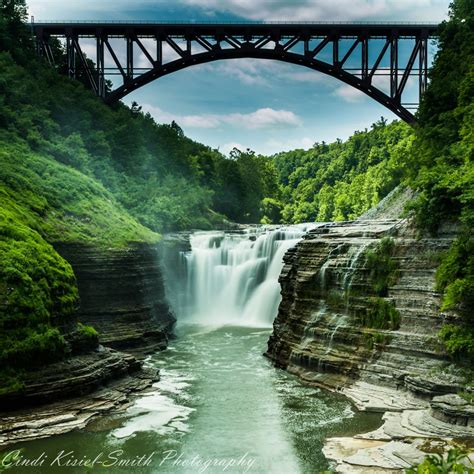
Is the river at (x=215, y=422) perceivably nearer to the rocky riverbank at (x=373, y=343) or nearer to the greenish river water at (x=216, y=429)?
the greenish river water at (x=216, y=429)

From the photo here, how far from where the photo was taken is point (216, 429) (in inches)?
658

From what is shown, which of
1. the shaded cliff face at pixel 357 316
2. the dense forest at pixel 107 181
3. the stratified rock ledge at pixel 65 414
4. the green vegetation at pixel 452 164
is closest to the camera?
the stratified rock ledge at pixel 65 414

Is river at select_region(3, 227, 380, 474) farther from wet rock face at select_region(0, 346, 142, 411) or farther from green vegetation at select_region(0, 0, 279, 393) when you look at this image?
green vegetation at select_region(0, 0, 279, 393)

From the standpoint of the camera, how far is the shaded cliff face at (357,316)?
1897 centimetres

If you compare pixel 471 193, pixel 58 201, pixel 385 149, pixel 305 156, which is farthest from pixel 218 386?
pixel 305 156

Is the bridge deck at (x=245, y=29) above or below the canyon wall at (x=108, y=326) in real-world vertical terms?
above

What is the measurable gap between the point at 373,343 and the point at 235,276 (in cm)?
1838

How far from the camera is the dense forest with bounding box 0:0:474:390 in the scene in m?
18.3

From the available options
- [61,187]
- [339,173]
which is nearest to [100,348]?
[61,187]

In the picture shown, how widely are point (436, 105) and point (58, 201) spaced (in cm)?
1663

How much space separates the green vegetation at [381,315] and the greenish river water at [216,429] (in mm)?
2743

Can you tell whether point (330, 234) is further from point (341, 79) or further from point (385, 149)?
point (385, 149)

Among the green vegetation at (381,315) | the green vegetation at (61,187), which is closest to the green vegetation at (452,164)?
the green vegetation at (381,315)

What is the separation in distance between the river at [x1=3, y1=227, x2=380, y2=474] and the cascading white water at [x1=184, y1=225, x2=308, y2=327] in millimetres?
5140
